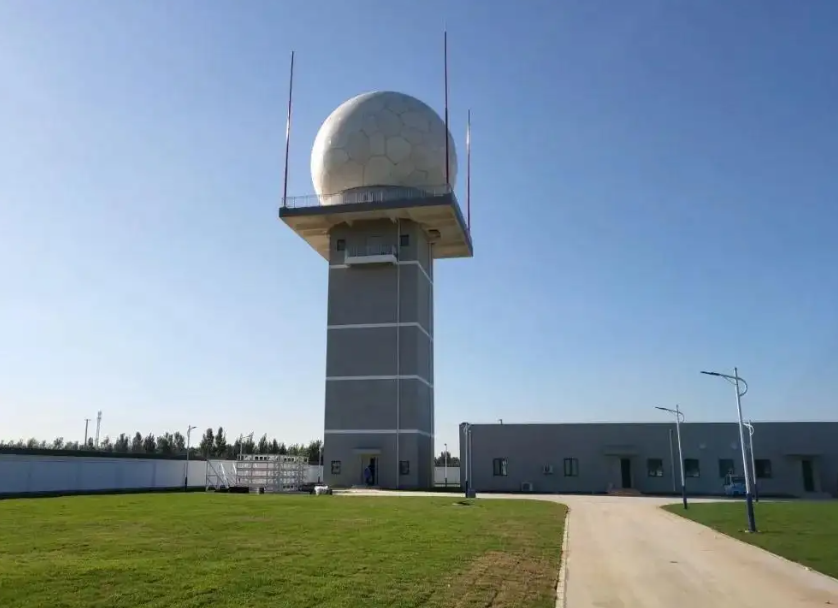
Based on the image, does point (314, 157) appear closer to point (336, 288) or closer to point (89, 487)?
point (336, 288)

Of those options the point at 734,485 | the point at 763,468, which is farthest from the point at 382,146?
the point at 763,468

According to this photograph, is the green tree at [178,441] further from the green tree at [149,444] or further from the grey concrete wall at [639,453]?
the grey concrete wall at [639,453]

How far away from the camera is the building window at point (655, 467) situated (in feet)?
169

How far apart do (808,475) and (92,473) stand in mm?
46015

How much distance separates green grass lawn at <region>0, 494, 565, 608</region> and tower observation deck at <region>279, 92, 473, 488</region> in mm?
26294

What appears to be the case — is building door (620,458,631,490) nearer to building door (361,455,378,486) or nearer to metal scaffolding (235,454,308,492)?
building door (361,455,378,486)

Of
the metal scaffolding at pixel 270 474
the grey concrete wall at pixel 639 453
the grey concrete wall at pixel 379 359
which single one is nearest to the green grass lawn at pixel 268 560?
the metal scaffolding at pixel 270 474

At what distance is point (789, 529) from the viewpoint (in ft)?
71.2

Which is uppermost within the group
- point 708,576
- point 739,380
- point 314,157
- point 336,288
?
point 314,157

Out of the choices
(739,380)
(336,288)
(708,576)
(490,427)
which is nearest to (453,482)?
(490,427)

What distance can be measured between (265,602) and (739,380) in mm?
18601

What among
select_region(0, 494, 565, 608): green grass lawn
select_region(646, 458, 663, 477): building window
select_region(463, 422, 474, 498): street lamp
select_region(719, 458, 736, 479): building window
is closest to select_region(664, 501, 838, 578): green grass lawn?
select_region(0, 494, 565, 608): green grass lawn

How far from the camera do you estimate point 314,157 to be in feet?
175

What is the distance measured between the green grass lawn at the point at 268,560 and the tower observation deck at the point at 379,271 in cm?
2629
